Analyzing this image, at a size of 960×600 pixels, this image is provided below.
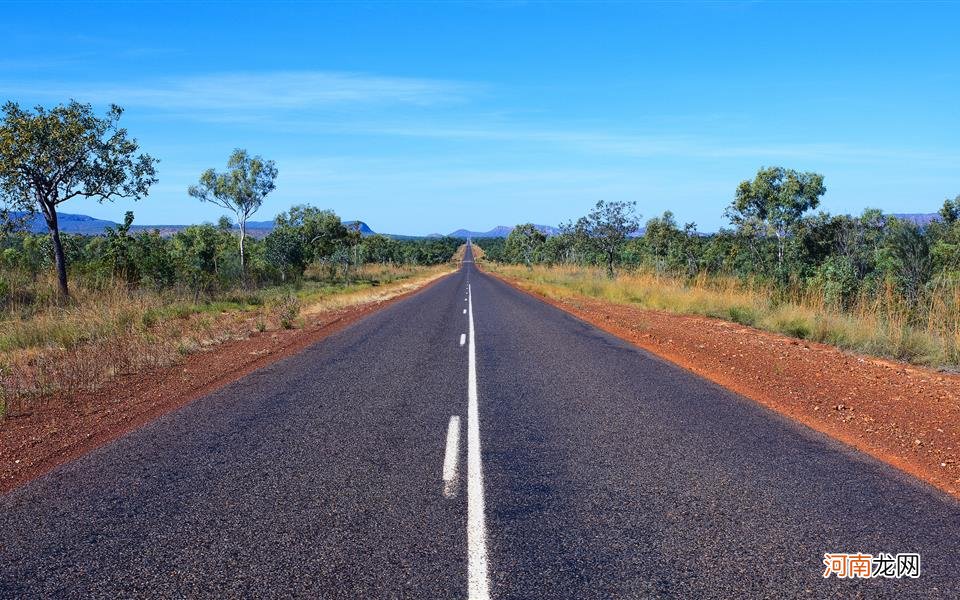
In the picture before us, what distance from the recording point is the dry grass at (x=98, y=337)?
362 inches

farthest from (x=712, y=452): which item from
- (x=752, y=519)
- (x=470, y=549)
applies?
(x=470, y=549)

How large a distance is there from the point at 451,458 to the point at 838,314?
497 inches

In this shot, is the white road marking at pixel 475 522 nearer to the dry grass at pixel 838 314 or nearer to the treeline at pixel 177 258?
the dry grass at pixel 838 314

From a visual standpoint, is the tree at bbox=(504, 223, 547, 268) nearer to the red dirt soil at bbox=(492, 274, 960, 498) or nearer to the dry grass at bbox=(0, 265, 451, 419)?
the dry grass at bbox=(0, 265, 451, 419)

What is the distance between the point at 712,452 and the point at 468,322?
42.8 ft

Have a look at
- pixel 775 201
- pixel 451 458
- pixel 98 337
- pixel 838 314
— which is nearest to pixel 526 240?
pixel 775 201

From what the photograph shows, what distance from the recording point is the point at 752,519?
4266mm

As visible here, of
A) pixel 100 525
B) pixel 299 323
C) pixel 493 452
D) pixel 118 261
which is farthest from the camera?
pixel 118 261

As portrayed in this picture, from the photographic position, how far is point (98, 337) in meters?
13.8

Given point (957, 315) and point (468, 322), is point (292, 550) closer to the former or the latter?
point (957, 315)

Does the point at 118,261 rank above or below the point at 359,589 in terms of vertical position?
above

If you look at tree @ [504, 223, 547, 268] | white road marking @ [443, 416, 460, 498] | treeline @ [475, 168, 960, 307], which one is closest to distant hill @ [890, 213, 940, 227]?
treeline @ [475, 168, 960, 307]

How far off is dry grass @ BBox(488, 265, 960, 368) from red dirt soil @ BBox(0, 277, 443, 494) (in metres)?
11.5

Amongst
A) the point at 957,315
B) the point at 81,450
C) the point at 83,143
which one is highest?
the point at 83,143
